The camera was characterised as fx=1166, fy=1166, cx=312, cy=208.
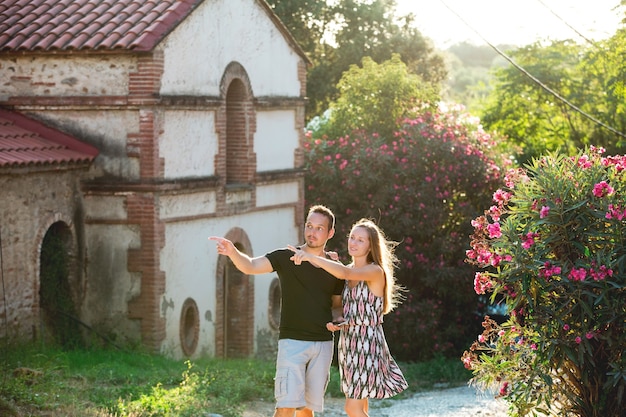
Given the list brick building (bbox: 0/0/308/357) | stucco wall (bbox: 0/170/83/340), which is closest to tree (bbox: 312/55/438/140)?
brick building (bbox: 0/0/308/357)

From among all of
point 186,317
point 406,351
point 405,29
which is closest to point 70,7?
point 186,317

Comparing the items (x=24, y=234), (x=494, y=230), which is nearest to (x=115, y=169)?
(x=24, y=234)

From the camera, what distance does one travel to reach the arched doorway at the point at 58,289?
17.0 meters

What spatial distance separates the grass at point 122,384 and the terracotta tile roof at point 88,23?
4631 mm

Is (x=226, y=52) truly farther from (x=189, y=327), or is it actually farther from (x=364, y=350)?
(x=364, y=350)

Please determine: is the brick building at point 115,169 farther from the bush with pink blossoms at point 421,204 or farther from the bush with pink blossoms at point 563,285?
the bush with pink blossoms at point 563,285

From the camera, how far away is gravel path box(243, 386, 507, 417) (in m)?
14.2

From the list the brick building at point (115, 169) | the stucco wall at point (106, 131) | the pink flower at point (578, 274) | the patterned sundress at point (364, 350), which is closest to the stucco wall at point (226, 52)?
the brick building at point (115, 169)

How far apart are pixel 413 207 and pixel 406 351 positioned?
2944mm

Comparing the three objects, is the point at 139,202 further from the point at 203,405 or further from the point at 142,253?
the point at 203,405

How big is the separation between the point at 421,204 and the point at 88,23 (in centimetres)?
843

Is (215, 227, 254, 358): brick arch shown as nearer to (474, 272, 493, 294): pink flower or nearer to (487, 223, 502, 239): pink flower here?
(474, 272, 493, 294): pink flower

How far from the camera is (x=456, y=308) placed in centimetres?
2442

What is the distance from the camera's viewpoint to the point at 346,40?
134ft
